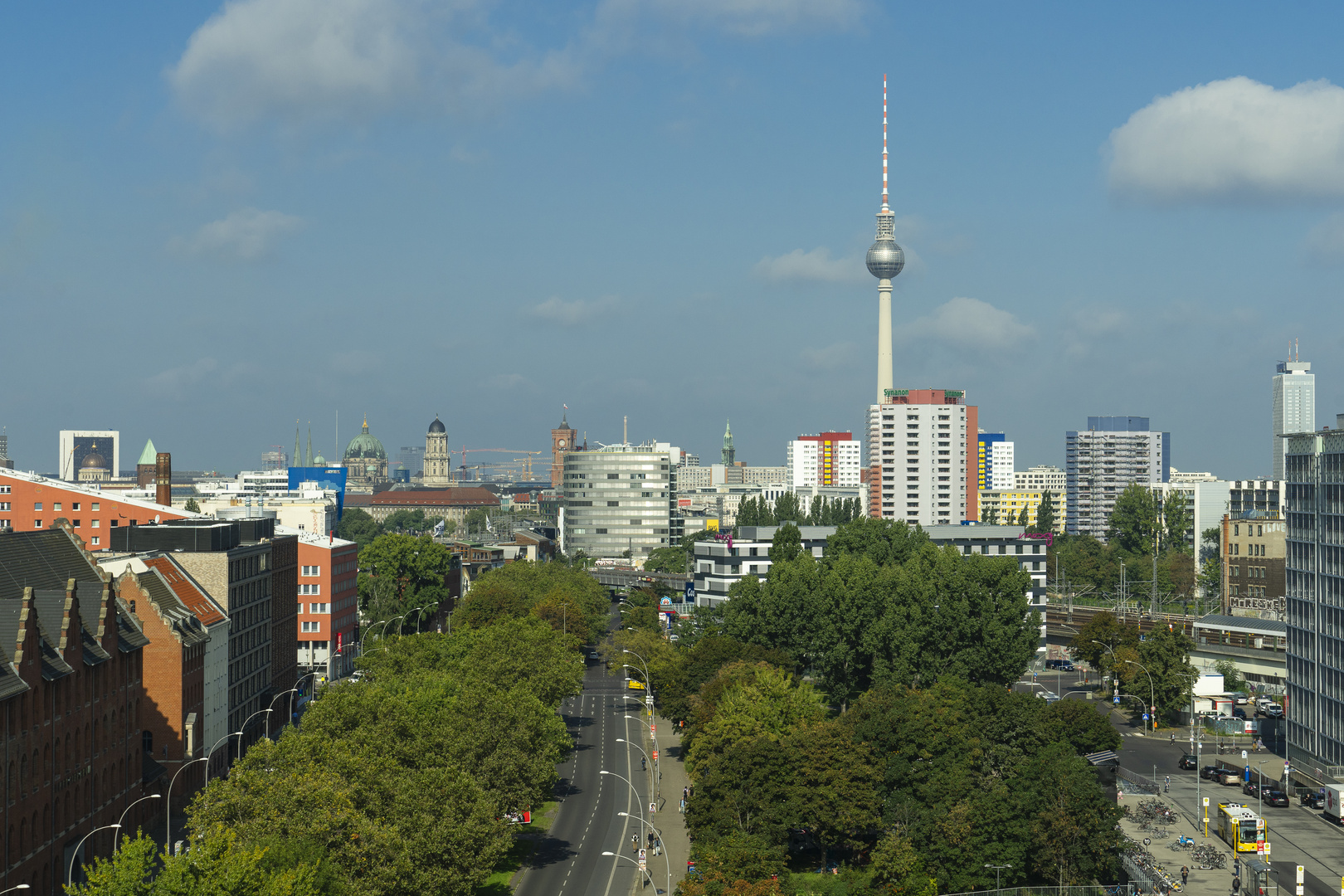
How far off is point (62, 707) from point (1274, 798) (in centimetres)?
8633

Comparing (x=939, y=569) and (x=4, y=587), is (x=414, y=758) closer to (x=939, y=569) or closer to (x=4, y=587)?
(x=4, y=587)

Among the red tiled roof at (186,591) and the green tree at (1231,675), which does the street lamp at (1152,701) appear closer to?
the green tree at (1231,675)

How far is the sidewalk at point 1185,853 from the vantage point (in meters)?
84.8

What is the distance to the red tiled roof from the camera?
11562 cm

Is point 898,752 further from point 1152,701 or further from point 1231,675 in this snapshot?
point 1231,675

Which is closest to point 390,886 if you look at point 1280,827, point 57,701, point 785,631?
point 57,701

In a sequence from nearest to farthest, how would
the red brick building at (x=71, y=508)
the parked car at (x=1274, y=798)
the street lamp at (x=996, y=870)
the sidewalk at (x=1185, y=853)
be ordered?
the street lamp at (x=996, y=870) → the sidewalk at (x=1185, y=853) → the parked car at (x=1274, y=798) → the red brick building at (x=71, y=508)

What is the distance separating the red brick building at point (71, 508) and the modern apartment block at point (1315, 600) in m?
129

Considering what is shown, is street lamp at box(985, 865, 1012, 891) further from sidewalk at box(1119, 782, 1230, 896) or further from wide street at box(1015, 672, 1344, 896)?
wide street at box(1015, 672, 1344, 896)

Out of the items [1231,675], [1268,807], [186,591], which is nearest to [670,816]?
[186,591]

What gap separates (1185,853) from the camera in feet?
305

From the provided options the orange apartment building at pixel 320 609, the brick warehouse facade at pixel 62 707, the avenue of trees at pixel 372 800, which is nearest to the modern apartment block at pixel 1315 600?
the avenue of trees at pixel 372 800

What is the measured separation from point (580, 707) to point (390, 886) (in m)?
92.4

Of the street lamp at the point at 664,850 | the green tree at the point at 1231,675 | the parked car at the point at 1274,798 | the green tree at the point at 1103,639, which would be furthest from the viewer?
the green tree at the point at 1231,675
